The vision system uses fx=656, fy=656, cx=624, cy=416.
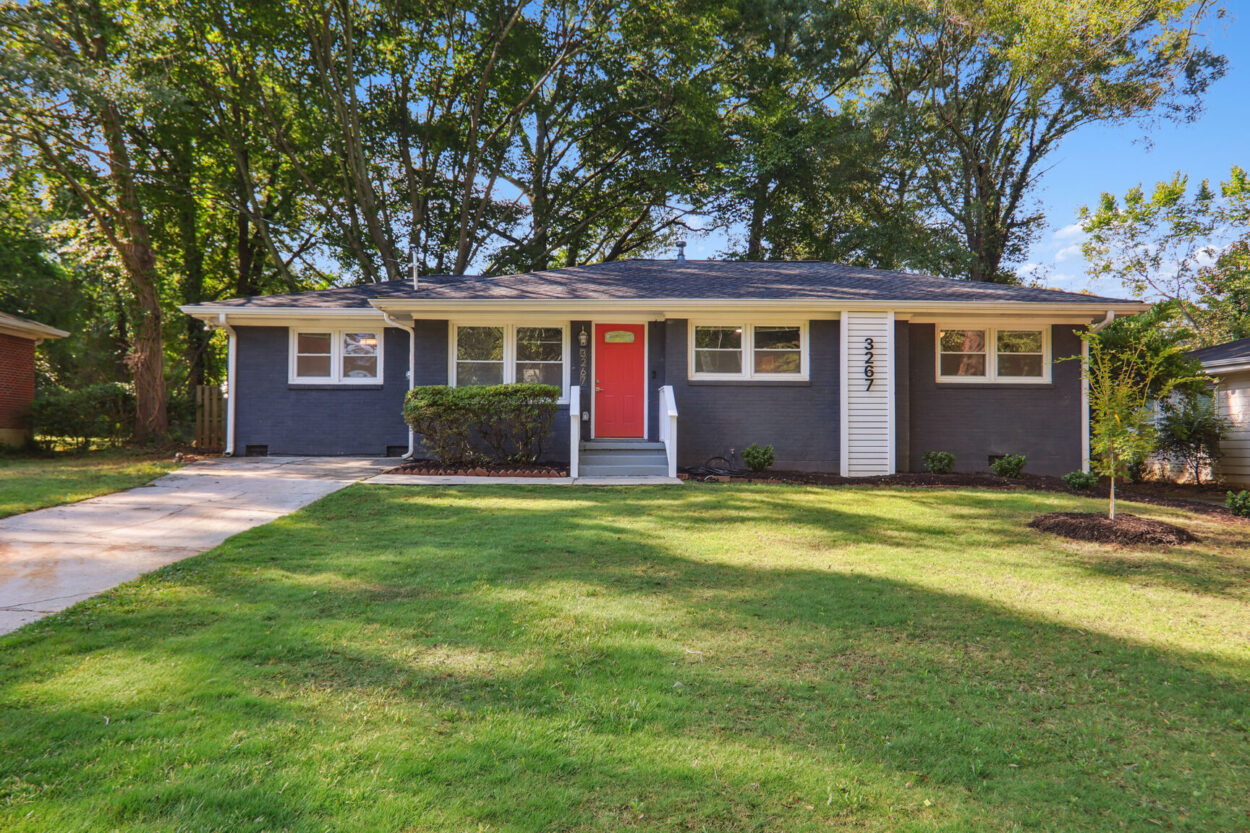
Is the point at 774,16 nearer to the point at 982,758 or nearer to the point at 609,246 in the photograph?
the point at 609,246

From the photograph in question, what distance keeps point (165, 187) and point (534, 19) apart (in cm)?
1078

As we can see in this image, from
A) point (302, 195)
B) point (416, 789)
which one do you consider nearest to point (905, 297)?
point (416, 789)

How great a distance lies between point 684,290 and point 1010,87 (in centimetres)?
1661

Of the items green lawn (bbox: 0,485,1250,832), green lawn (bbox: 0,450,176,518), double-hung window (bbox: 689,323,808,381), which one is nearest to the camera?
green lawn (bbox: 0,485,1250,832)

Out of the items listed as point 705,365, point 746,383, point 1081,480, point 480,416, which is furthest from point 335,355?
point 1081,480

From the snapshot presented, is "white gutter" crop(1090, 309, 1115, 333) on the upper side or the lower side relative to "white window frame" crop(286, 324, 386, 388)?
upper

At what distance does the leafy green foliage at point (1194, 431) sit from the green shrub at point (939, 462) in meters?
3.85

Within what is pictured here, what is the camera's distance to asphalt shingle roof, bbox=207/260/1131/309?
11.1 meters

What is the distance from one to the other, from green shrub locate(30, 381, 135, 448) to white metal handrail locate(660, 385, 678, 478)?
12611 mm

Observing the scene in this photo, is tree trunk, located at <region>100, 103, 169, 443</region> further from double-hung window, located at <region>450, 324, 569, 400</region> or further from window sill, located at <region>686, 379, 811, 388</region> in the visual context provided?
window sill, located at <region>686, 379, 811, 388</region>

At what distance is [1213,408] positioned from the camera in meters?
11.9

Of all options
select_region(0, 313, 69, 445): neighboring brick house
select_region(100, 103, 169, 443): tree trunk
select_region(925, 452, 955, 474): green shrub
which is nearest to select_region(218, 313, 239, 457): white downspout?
select_region(100, 103, 169, 443): tree trunk

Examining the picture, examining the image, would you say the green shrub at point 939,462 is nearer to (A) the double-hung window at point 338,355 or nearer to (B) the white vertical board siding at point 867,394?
(B) the white vertical board siding at point 867,394

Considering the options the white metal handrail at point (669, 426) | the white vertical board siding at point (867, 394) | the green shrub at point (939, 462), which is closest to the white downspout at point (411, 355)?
the white metal handrail at point (669, 426)
